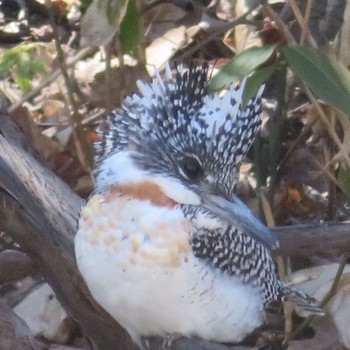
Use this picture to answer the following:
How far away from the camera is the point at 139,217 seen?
1893 millimetres

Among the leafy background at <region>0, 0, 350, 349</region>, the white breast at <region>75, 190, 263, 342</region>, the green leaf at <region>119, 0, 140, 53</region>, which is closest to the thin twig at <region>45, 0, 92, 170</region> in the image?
the leafy background at <region>0, 0, 350, 349</region>

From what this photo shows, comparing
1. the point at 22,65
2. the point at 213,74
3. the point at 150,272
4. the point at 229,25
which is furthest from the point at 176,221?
the point at 22,65

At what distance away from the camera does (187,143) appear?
193 cm

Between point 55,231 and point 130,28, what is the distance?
63cm

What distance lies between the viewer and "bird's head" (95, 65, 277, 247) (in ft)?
6.30

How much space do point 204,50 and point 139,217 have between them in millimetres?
1342

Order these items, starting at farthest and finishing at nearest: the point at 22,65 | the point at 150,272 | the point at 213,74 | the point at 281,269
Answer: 1. the point at 22,65
2. the point at 281,269
3. the point at 213,74
4. the point at 150,272

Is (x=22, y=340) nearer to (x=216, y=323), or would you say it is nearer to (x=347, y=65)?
(x=216, y=323)

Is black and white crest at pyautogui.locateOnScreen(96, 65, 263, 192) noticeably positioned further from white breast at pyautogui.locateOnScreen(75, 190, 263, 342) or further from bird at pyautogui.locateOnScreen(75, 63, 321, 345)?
white breast at pyautogui.locateOnScreen(75, 190, 263, 342)

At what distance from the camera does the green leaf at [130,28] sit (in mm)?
2543

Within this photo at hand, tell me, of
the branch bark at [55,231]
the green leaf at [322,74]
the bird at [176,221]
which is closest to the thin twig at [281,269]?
the branch bark at [55,231]

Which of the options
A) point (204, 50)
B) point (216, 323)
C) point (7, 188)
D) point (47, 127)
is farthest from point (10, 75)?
point (216, 323)

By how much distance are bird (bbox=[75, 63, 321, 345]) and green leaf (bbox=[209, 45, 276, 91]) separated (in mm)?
22

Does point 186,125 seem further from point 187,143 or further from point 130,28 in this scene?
point 130,28
